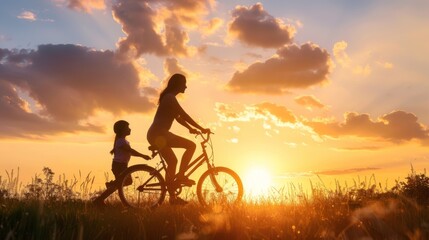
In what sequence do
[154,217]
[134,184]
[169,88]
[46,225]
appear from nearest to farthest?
[46,225] < [154,217] < [169,88] < [134,184]

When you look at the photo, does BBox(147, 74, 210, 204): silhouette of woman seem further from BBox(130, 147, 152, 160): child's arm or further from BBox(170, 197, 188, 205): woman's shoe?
BBox(130, 147, 152, 160): child's arm

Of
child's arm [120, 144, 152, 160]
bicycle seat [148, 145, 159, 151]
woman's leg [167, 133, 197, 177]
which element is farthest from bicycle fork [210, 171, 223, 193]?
child's arm [120, 144, 152, 160]

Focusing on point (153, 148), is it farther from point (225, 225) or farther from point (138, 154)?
point (225, 225)

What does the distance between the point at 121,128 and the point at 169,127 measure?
1.59 meters

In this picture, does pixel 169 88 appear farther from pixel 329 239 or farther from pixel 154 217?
pixel 329 239

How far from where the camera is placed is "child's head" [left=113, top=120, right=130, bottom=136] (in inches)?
493

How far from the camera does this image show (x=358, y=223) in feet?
23.1

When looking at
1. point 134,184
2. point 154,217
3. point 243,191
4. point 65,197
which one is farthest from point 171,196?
point 154,217

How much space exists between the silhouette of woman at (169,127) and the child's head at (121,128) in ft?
3.58

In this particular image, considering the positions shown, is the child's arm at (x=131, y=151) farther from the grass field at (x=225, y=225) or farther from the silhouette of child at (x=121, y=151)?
the grass field at (x=225, y=225)

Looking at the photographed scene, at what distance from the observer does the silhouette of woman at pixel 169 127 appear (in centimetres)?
1146

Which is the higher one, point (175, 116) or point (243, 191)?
point (175, 116)

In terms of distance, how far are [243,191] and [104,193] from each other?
350cm

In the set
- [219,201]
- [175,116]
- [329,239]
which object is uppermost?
[175,116]
